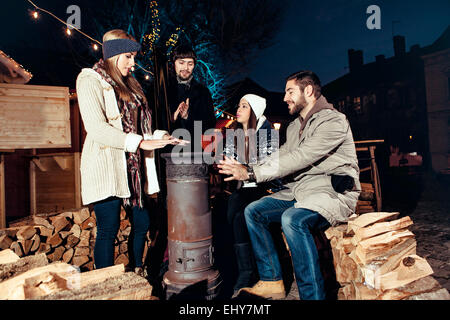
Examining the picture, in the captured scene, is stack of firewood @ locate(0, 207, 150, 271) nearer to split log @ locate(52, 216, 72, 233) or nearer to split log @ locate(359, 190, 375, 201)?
split log @ locate(52, 216, 72, 233)

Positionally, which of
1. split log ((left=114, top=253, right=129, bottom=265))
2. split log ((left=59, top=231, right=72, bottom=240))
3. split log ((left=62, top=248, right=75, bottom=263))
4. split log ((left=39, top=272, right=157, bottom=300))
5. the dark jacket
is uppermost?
the dark jacket

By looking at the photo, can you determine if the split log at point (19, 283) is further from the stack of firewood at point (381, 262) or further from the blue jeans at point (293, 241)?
the stack of firewood at point (381, 262)

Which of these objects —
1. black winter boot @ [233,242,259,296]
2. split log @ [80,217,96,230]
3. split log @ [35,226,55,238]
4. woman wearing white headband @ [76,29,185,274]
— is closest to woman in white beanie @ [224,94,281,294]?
black winter boot @ [233,242,259,296]

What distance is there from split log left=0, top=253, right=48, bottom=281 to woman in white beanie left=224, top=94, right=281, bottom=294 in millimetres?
1820

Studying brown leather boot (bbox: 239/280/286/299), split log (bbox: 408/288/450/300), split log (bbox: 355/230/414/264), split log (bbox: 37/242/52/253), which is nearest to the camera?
split log (bbox: 408/288/450/300)

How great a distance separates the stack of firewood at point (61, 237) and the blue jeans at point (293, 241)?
2.22 metres

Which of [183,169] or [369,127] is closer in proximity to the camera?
[183,169]

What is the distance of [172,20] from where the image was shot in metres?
11.4

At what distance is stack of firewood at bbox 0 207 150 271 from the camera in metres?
3.66

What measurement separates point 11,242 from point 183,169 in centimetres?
251

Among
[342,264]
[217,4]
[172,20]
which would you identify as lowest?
[342,264]

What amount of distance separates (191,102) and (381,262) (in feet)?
8.39
